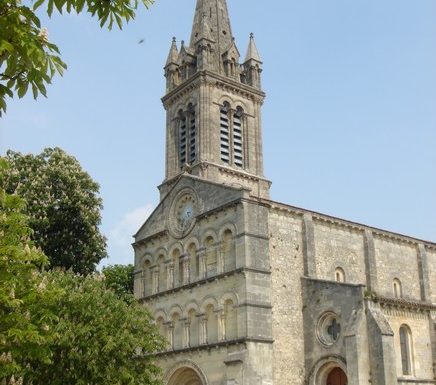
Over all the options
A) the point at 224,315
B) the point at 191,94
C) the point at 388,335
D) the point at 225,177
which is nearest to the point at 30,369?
the point at 224,315

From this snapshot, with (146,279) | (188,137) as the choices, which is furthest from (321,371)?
(188,137)

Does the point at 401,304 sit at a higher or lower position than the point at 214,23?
lower

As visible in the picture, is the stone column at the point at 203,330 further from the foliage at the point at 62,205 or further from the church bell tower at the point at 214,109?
the church bell tower at the point at 214,109

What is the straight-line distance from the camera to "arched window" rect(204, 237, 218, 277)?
116ft

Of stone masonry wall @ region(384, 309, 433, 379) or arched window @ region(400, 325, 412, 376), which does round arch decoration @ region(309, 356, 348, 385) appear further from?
arched window @ region(400, 325, 412, 376)

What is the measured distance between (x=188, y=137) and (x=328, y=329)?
19282 mm

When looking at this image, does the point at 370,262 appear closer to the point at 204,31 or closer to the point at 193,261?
the point at 193,261

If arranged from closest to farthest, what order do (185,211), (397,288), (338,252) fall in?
1. (338,252)
2. (185,211)
3. (397,288)

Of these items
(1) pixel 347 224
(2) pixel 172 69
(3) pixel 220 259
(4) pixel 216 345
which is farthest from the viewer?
(2) pixel 172 69

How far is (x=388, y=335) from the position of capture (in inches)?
1179

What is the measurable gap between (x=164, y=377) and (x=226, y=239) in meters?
8.19

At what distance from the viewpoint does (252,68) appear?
5091 cm

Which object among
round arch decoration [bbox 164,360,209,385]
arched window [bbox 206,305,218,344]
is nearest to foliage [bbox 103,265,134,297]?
round arch decoration [bbox 164,360,209,385]

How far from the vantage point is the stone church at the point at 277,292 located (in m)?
31.7
